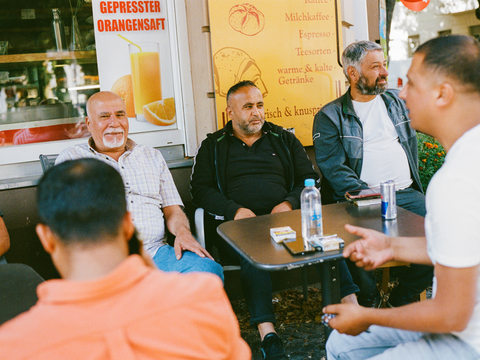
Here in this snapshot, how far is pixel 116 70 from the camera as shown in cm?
391

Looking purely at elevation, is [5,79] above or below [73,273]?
above

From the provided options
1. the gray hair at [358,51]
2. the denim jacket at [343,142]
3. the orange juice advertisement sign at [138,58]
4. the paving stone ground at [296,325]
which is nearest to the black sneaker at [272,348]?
the paving stone ground at [296,325]

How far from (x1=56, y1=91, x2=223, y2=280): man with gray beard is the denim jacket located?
47.6 inches

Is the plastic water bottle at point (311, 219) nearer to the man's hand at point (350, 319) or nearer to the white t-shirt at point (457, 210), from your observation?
the man's hand at point (350, 319)

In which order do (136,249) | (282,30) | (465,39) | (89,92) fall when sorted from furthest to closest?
(282,30) → (89,92) → (465,39) → (136,249)

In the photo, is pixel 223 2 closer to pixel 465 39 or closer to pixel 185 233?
pixel 185 233

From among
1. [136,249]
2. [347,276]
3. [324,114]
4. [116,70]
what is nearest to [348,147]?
[324,114]

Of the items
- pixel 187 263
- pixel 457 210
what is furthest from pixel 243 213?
pixel 457 210

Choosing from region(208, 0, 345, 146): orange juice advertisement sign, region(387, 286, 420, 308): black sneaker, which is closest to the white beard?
region(208, 0, 345, 146): orange juice advertisement sign

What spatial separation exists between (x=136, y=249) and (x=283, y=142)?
2.51 meters

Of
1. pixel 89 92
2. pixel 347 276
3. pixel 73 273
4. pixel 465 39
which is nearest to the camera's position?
pixel 73 273

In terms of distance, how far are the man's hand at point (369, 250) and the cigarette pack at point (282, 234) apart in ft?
1.01

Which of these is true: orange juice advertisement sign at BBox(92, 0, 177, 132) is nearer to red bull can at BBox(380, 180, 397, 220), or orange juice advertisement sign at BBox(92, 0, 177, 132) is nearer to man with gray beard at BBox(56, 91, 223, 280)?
man with gray beard at BBox(56, 91, 223, 280)

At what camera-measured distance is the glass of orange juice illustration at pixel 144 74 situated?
3941 mm
